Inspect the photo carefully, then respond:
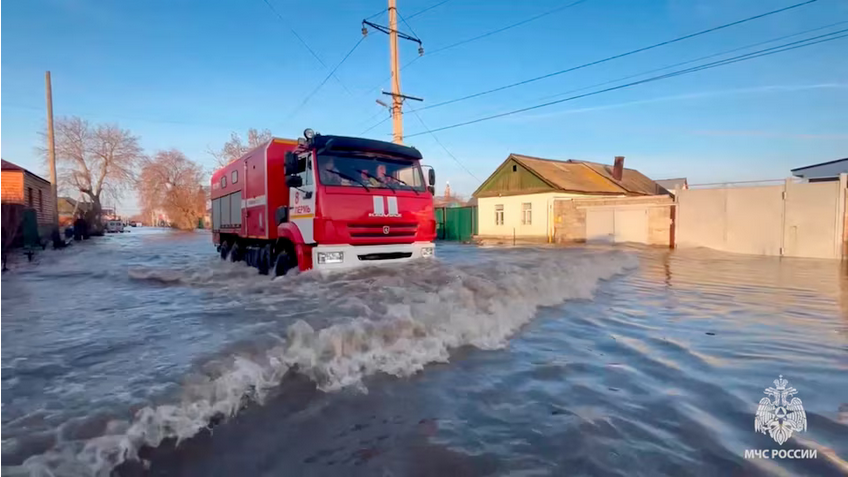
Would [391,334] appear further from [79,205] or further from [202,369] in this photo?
[79,205]

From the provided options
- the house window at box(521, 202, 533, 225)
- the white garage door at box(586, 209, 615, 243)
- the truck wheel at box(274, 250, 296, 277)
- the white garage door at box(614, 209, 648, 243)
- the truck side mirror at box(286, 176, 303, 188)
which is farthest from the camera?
the house window at box(521, 202, 533, 225)

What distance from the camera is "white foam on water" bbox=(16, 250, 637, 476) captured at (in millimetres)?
2461

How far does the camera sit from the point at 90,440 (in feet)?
7.79

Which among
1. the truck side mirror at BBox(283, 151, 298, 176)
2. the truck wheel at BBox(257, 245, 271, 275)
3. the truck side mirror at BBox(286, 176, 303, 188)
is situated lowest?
the truck wheel at BBox(257, 245, 271, 275)

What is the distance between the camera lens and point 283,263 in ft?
26.5

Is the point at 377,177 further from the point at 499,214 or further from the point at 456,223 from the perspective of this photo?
the point at 456,223

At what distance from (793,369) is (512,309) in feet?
9.49

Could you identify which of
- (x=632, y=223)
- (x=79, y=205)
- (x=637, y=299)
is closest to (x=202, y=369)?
(x=637, y=299)

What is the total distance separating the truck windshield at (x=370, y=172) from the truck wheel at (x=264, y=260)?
2.74 metres

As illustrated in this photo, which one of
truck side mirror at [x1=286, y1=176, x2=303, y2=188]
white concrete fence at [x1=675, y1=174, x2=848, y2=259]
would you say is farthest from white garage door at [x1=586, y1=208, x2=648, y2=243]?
truck side mirror at [x1=286, y1=176, x2=303, y2=188]

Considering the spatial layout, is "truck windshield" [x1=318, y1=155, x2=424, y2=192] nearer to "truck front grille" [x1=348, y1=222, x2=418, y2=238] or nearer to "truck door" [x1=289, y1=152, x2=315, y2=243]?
"truck door" [x1=289, y1=152, x2=315, y2=243]

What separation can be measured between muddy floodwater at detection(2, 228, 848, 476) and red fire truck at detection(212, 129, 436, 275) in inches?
26.8

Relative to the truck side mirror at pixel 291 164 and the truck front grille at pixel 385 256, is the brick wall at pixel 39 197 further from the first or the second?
the truck front grille at pixel 385 256

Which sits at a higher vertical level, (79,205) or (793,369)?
(79,205)
